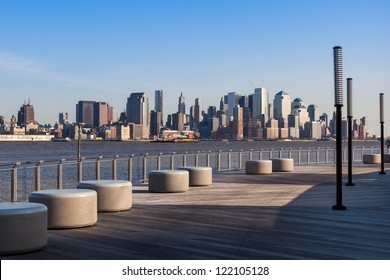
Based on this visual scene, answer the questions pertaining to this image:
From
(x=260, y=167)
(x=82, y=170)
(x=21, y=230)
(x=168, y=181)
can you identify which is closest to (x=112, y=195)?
(x=21, y=230)

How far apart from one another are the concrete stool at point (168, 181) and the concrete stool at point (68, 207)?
689 cm

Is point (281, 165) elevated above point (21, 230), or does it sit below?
below

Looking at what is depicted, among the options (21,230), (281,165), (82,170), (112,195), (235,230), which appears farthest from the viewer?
(82,170)

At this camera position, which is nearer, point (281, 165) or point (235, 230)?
point (235, 230)

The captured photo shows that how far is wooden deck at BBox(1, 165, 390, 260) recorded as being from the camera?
8320mm

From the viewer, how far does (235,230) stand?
408 inches

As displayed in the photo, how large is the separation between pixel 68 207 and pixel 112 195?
2.46m

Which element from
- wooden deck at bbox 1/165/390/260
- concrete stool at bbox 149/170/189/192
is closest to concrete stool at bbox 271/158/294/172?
wooden deck at bbox 1/165/390/260

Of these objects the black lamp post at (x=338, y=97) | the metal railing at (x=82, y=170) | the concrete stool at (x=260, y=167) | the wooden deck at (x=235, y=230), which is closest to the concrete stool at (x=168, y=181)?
the wooden deck at (x=235, y=230)

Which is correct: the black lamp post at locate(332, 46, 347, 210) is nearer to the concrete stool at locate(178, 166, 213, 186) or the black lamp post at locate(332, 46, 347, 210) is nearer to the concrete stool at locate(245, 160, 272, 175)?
the concrete stool at locate(178, 166, 213, 186)

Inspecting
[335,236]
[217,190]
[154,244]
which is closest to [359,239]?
[335,236]

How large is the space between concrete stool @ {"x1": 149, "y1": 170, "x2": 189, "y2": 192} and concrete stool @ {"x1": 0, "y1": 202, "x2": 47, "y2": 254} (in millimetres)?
9028

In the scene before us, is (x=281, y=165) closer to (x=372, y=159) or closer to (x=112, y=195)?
(x=372, y=159)
